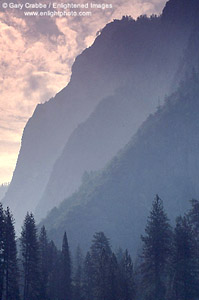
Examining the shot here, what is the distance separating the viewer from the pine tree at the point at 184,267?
40.5m

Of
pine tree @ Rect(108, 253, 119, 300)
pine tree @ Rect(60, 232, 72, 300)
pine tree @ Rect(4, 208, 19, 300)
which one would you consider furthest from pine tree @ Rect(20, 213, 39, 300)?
pine tree @ Rect(108, 253, 119, 300)

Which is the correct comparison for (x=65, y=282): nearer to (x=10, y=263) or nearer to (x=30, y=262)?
(x=30, y=262)

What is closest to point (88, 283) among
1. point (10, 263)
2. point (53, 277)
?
point (53, 277)

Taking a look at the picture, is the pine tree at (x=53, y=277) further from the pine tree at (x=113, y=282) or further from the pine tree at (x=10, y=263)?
the pine tree at (x=113, y=282)

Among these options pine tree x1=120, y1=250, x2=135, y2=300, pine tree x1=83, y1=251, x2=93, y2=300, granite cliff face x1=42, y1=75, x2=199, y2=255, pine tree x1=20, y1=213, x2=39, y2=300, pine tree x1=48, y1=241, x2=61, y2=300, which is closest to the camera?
pine tree x1=120, y1=250, x2=135, y2=300

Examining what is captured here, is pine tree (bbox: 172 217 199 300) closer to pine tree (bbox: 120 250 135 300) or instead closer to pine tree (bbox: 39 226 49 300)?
pine tree (bbox: 120 250 135 300)

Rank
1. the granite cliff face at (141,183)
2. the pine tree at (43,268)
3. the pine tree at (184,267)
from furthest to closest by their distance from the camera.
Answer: the granite cliff face at (141,183), the pine tree at (43,268), the pine tree at (184,267)

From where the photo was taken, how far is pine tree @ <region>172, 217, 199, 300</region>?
133 feet

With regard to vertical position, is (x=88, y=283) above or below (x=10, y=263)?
below

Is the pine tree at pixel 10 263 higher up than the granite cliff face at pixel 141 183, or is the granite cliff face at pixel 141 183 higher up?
the granite cliff face at pixel 141 183

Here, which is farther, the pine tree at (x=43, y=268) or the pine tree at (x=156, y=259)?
the pine tree at (x=43, y=268)

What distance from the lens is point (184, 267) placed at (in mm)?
40406

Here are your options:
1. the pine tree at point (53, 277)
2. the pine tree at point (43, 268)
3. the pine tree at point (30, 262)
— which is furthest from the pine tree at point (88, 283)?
the pine tree at point (30, 262)

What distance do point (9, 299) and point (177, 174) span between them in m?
121
